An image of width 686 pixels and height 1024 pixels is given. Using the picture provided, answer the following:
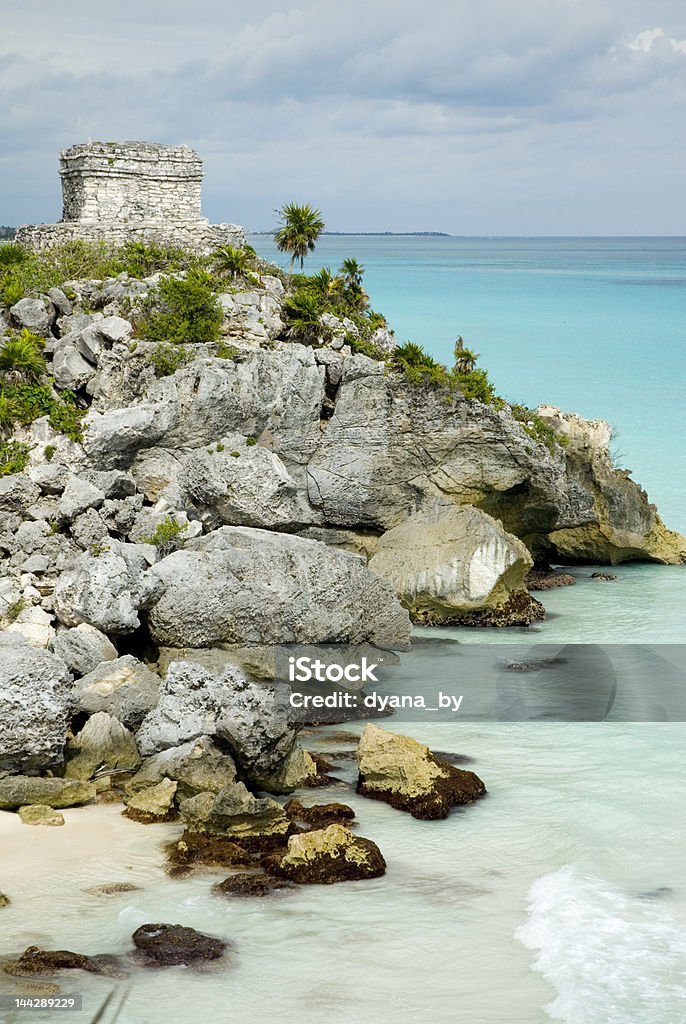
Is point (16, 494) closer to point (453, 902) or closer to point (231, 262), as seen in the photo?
point (231, 262)

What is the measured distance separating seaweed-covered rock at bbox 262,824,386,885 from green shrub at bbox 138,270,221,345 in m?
12.1

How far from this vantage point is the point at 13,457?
19.8 metres

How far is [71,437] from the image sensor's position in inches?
790

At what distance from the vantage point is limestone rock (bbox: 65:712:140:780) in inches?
533

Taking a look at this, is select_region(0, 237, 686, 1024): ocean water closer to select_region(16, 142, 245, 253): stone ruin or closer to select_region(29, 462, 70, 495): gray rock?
select_region(29, 462, 70, 495): gray rock

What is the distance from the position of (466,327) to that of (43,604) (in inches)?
1950

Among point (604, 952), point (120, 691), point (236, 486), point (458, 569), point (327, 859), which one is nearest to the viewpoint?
point (604, 952)

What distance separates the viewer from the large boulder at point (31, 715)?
1311 cm

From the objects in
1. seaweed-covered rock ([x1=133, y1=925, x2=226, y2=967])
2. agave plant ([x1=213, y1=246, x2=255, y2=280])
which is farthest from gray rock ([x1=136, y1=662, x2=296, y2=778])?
agave plant ([x1=213, y1=246, x2=255, y2=280])

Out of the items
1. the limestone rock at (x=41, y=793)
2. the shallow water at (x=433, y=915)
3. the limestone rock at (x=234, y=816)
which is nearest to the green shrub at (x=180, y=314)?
the limestone rock at (x=41, y=793)

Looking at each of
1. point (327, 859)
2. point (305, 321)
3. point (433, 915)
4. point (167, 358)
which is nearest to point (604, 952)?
point (433, 915)

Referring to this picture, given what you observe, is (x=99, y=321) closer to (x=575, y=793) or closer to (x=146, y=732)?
(x=146, y=732)

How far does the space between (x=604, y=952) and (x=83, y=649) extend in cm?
828

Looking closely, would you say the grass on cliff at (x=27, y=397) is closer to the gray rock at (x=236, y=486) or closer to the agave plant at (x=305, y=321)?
the gray rock at (x=236, y=486)
